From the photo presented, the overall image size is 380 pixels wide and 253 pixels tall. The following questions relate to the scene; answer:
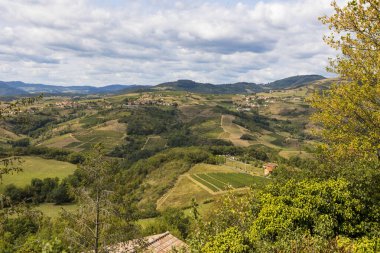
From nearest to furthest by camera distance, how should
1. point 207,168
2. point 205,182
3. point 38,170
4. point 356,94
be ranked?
point 356,94
point 205,182
point 207,168
point 38,170

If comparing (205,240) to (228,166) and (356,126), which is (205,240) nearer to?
(356,126)

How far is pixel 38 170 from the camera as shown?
147000 millimetres

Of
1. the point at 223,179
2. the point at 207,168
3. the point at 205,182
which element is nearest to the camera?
the point at 205,182

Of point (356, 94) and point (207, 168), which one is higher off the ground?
point (356, 94)

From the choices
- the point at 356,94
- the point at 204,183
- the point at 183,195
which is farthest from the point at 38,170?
the point at 356,94

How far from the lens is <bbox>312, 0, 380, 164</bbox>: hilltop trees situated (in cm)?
2062

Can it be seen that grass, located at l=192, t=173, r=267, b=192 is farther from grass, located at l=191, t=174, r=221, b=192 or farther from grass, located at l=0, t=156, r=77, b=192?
grass, located at l=0, t=156, r=77, b=192

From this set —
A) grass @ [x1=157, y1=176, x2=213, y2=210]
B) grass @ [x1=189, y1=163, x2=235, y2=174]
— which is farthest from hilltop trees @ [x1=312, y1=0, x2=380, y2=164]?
grass @ [x1=189, y1=163, x2=235, y2=174]

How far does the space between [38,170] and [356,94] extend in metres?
154

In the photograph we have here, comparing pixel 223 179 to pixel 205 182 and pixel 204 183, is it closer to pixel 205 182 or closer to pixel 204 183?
pixel 205 182

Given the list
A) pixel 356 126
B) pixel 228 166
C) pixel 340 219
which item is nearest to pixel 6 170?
pixel 340 219

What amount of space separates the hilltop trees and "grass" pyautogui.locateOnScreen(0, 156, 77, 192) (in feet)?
434

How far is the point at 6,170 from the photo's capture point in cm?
1478

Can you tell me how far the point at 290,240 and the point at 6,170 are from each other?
1453 centimetres
